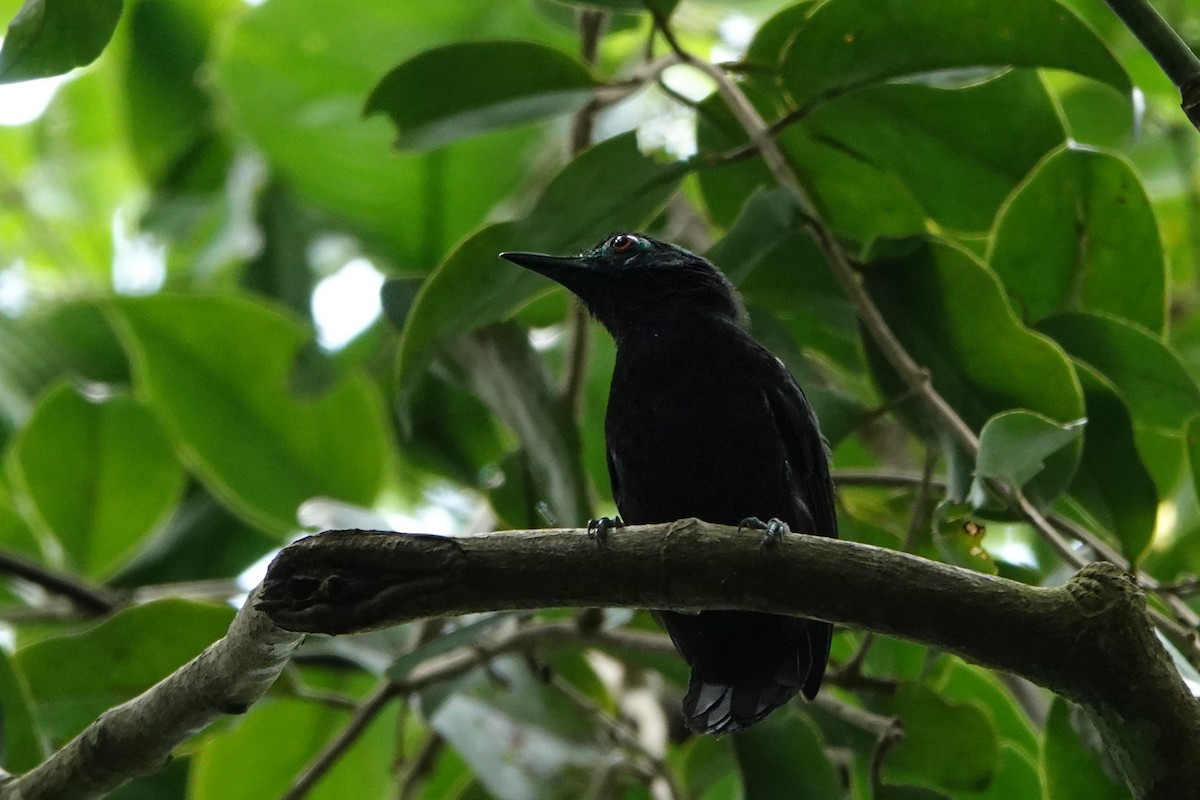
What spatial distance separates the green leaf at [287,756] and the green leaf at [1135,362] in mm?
2290

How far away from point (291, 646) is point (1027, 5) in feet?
6.72

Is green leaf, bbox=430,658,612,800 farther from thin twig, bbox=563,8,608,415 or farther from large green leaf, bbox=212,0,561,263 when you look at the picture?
large green leaf, bbox=212,0,561,263

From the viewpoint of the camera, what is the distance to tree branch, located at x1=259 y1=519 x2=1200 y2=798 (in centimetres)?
201

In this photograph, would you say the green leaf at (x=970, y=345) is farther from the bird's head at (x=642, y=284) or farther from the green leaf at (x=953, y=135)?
the bird's head at (x=642, y=284)

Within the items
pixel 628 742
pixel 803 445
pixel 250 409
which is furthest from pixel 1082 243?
pixel 250 409

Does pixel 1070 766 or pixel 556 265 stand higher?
pixel 556 265

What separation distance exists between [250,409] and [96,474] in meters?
0.54

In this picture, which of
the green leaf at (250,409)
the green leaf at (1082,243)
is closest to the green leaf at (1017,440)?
the green leaf at (1082,243)

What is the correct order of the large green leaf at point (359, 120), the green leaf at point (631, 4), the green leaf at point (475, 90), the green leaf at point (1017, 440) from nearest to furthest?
the green leaf at point (1017, 440)
the green leaf at point (631, 4)
the green leaf at point (475, 90)
the large green leaf at point (359, 120)

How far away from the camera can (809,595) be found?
205cm

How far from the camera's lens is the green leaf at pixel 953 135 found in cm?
335

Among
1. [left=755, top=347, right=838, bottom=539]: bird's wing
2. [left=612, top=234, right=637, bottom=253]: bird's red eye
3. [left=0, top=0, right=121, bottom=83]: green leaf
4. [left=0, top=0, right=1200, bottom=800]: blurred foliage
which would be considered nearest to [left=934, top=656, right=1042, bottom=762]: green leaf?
[left=0, top=0, right=1200, bottom=800]: blurred foliage

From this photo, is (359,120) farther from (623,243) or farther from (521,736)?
(521,736)

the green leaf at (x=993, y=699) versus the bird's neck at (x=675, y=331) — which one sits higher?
the bird's neck at (x=675, y=331)
